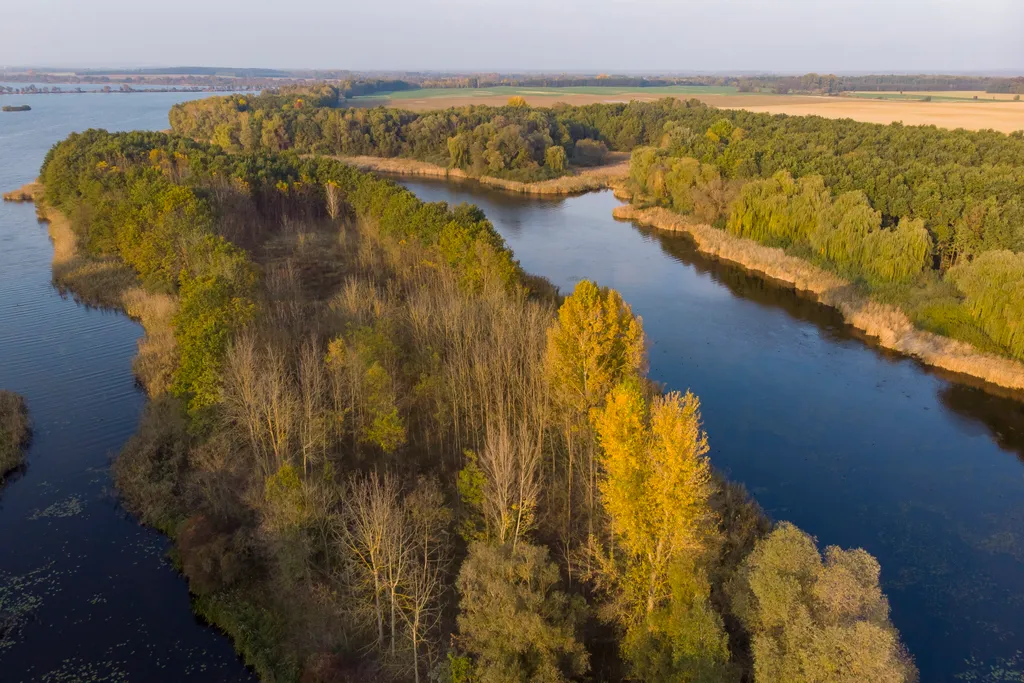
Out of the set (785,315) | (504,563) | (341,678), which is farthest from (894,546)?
(785,315)

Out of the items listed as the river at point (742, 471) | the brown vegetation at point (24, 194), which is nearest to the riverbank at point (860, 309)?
the river at point (742, 471)

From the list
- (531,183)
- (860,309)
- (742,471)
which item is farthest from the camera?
(531,183)

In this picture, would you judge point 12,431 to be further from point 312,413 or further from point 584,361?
point 584,361

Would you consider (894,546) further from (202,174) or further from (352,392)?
(202,174)

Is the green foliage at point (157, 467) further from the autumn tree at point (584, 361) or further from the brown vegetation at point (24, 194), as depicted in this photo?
the brown vegetation at point (24, 194)

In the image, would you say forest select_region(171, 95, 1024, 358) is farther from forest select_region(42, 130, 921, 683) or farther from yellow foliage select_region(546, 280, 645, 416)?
forest select_region(42, 130, 921, 683)

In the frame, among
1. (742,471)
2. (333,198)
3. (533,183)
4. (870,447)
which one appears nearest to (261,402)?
(742,471)
